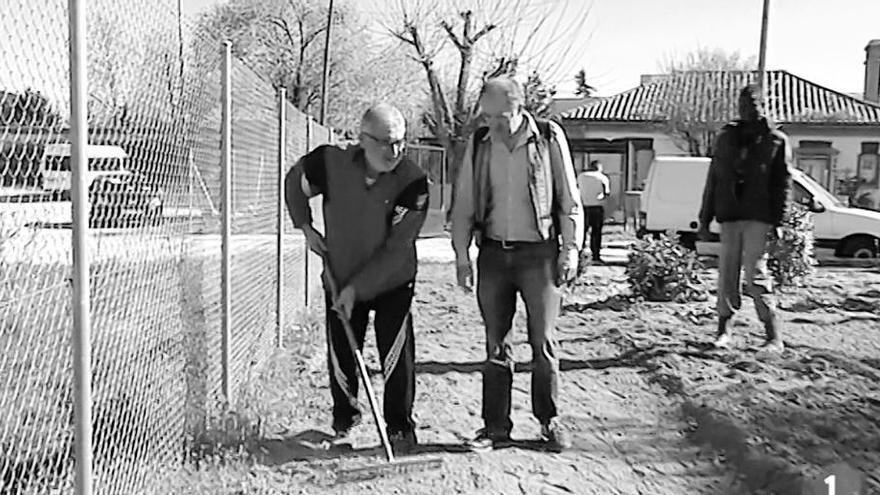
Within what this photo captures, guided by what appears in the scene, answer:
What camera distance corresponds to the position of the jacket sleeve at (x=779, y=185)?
7234mm

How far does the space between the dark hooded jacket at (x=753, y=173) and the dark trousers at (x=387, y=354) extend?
328 centimetres

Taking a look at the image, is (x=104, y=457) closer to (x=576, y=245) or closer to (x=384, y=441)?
(x=384, y=441)

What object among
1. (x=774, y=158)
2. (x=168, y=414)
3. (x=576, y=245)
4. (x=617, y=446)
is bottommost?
(x=617, y=446)

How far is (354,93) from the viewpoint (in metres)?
42.1

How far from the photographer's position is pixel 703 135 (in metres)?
32.8

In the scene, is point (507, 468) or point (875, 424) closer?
point (507, 468)

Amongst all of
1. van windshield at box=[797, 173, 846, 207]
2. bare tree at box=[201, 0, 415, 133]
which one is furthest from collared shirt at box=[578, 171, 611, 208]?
bare tree at box=[201, 0, 415, 133]

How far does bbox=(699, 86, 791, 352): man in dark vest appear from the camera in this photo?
286 inches

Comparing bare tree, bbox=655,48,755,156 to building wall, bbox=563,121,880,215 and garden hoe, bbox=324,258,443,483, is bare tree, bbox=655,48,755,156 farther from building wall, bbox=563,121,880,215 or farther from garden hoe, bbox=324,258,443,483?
garden hoe, bbox=324,258,443,483

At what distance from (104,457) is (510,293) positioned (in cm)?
230

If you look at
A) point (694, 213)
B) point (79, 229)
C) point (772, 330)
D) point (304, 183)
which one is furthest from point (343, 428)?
point (694, 213)

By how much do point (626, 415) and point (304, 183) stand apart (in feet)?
8.56

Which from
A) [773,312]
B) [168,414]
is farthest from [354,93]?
[168,414]

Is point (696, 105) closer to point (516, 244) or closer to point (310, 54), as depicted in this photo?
point (310, 54)
